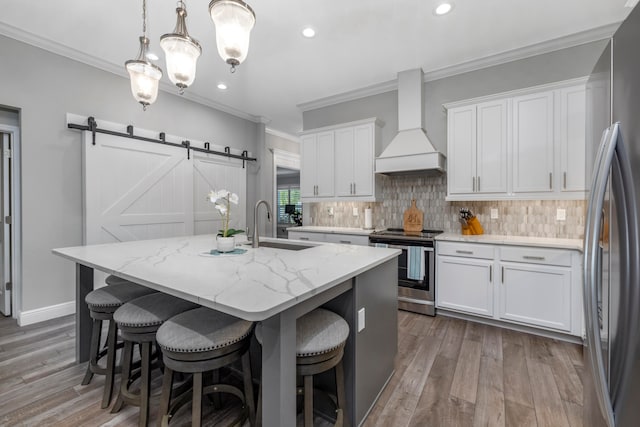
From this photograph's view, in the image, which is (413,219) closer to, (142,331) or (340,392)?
(340,392)

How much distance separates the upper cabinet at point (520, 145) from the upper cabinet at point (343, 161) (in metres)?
0.99

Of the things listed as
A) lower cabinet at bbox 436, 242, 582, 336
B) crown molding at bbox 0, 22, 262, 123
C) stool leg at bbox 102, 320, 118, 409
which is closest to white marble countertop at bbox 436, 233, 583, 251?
lower cabinet at bbox 436, 242, 582, 336

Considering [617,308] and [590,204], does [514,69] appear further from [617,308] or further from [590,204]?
[617,308]

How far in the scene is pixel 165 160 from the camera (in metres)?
3.99

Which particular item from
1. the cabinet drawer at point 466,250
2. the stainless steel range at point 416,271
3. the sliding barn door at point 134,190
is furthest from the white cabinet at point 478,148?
the sliding barn door at point 134,190

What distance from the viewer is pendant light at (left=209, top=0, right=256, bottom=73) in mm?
1540

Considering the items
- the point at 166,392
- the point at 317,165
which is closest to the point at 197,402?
the point at 166,392

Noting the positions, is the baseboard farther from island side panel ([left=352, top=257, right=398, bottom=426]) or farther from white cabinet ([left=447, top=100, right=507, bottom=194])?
white cabinet ([left=447, top=100, right=507, bottom=194])

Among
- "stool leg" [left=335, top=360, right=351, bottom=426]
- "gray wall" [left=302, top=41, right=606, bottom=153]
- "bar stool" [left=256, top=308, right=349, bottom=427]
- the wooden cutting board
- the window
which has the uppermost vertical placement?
"gray wall" [left=302, top=41, right=606, bottom=153]

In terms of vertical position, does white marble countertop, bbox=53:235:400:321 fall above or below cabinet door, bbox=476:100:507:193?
below

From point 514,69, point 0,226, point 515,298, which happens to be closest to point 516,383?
point 515,298

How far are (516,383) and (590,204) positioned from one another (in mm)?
1705

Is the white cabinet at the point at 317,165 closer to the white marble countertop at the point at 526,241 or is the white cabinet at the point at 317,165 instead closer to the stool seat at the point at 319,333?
the white marble countertop at the point at 526,241

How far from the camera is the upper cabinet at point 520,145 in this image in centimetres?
273
